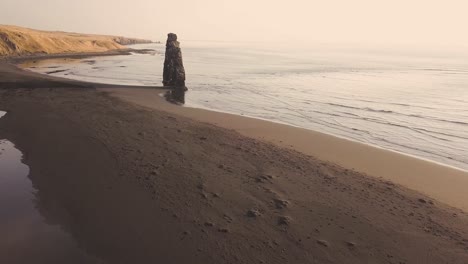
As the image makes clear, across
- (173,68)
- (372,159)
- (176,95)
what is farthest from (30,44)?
(372,159)

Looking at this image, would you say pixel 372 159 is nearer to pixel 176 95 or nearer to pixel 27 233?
pixel 27 233

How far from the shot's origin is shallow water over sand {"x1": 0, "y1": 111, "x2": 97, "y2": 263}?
6.50 metres

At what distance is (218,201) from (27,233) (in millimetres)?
4506

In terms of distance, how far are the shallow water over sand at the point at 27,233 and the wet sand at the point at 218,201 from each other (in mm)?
143

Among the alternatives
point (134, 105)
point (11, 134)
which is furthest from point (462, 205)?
point (134, 105)

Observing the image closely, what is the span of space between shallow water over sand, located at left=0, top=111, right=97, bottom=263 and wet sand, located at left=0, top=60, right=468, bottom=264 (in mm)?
143

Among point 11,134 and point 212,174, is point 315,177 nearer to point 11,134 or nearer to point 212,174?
point 212,174

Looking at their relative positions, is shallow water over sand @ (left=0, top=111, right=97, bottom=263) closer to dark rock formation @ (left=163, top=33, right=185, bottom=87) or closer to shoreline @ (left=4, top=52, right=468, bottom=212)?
shoreline @ (left=4, top=52, right=468, bottom=212)

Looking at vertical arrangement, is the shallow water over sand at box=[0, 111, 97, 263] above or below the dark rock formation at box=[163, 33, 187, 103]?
below

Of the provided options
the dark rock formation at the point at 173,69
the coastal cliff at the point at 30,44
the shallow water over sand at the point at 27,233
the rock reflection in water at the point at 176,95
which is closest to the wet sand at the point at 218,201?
the shallow water over sand at the point at 27,233

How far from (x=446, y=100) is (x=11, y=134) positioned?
3572cm

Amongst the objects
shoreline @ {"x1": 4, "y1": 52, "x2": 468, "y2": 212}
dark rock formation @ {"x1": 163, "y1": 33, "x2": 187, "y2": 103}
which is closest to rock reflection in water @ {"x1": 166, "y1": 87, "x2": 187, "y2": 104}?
dark rock formation @ {"x1": 163, "y1": 33, "x2": 187, "y2": 103}

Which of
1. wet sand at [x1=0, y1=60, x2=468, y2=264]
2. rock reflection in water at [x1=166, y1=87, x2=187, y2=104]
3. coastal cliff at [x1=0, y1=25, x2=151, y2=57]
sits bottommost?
rock reflection in water at [x1=166, y1=87, x2=187, y2=104]

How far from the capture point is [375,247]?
752cm
